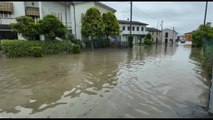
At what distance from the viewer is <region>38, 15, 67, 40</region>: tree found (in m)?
15.0

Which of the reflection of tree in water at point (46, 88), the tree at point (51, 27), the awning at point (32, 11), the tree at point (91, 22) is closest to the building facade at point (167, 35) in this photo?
the tree at point (91, 22)

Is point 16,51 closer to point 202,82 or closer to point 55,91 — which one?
point 55,91

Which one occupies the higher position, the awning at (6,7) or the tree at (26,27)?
the awning at (6,7)

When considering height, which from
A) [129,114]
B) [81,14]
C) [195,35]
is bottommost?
[129,114]

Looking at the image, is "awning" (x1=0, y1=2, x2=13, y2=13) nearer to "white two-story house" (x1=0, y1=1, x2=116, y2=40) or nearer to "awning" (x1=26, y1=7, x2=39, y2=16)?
"white two-story house" (x1=0, y1=1, x2=116, y2=40)

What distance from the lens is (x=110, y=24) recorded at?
929 inches

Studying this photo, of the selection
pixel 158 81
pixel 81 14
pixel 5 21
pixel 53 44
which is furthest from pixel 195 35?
pixel 5 21

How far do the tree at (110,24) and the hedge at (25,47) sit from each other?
8974 millimetres

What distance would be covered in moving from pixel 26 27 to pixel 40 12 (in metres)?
6.20

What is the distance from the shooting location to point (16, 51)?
1400 centimetres

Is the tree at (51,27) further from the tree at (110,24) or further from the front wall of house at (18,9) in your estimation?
the tree at (110,24)

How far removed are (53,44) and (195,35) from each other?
2348cm

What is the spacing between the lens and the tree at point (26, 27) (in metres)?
14.1

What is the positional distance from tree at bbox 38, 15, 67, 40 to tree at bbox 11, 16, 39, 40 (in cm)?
56
